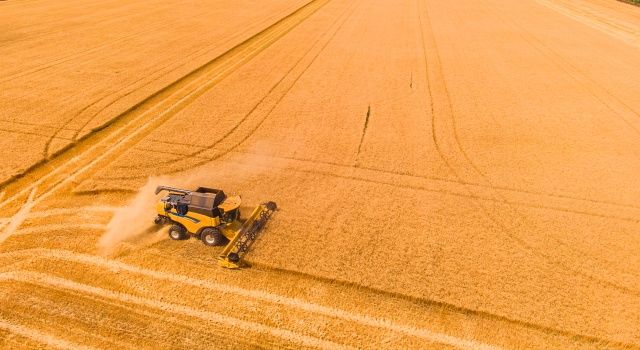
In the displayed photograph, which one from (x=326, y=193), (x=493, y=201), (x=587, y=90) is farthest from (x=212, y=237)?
(x=587, y=90)

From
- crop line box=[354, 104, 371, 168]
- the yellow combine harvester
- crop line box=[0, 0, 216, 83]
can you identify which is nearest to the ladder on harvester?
the yellow combine harvester

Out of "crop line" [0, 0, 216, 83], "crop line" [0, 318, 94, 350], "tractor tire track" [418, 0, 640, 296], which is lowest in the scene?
"crop line" [0, 318, 94, 350]

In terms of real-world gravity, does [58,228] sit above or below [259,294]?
above

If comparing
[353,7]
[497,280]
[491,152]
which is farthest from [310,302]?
[353,7]

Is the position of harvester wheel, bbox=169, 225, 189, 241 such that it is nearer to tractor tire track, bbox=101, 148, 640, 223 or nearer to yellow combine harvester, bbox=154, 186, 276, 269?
yellow combine harvester, bbox=154, 186, 276, 269

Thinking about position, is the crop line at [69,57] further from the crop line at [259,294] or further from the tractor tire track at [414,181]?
the crop line at [259,294]

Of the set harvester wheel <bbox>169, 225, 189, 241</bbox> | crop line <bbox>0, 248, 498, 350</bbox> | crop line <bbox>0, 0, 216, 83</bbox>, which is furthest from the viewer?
crop line <bbox>0, 0, 216, 83</bbox>

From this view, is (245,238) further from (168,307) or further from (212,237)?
(168,307)

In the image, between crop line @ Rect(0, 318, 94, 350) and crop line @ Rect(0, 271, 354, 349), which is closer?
crop line @ Rect(0, 318, 94, 350)
